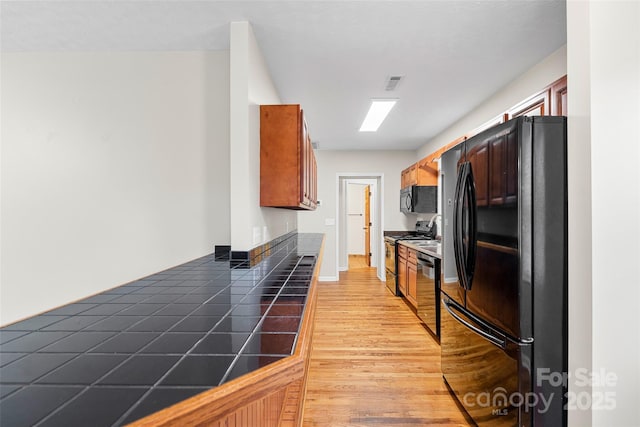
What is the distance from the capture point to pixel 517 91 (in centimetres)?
277

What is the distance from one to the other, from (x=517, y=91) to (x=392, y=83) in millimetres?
1092

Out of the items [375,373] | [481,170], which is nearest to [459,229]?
[481,170]

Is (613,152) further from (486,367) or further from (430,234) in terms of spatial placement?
(430,234)

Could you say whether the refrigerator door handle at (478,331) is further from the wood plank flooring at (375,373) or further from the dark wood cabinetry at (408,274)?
the dark wood cabinetry at (408,274)

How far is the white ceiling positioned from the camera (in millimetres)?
1811

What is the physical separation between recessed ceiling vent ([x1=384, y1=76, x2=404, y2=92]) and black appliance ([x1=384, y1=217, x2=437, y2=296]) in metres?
2.54

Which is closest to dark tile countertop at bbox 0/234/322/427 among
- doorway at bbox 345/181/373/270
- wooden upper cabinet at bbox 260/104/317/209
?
wooden upper cabinet at bbox 260/104/317/209

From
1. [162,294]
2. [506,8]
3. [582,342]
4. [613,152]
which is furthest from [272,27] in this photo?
[582,342]

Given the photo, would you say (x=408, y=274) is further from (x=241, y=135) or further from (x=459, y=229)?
(x=241, y=135)

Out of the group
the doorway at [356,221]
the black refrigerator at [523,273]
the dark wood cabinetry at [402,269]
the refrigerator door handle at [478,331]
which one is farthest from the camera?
the doorway at [356,221]

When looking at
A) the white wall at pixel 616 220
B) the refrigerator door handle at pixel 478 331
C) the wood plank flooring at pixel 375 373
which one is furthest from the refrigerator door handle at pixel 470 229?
the wood plank flooring at pixel 375 373

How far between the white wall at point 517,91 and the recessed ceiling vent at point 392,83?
3.37ft

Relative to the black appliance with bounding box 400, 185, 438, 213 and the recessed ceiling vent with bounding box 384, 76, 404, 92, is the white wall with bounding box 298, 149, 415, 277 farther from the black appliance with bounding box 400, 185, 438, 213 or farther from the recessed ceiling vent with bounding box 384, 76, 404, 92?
the recessed ceiling vent with bounding box 384, 76, 404, 92

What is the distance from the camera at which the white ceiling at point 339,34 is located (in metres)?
1.81
